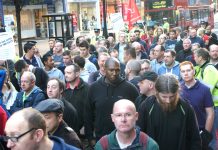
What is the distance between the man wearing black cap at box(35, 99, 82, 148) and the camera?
162 inches

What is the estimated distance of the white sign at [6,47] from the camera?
9.45 m

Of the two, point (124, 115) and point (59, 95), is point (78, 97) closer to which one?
point (59, 95)

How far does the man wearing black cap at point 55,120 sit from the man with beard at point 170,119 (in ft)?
2.87

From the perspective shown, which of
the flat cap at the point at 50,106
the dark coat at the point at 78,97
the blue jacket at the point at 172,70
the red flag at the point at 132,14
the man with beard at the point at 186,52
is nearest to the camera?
the flat cap at the point at 50,106

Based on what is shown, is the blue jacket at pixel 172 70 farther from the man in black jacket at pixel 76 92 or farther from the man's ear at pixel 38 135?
the man's ear at pixel 38 135

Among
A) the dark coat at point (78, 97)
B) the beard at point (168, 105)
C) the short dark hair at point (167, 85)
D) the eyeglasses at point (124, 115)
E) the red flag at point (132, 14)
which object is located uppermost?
the red flag at point (132, 14)

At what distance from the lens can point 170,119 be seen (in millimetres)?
4664

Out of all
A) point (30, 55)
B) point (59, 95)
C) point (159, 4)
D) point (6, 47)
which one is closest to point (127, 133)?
point (59, 95)

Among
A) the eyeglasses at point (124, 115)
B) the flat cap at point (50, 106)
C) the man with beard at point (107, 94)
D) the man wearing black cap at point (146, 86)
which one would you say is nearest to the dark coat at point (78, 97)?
the man with beard at point (107, 94)

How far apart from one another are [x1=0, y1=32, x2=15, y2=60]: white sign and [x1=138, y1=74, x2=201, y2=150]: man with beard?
539 cm

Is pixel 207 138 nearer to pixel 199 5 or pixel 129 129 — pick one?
pixel 129 129

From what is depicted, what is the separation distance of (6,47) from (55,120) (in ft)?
18.7

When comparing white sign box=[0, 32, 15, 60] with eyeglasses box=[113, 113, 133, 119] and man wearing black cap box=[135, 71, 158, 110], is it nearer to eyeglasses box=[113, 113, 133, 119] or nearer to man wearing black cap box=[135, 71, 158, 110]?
man wearing black cap box=[135, 71, 158, 110]

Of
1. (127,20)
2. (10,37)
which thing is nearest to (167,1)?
(127,20)
